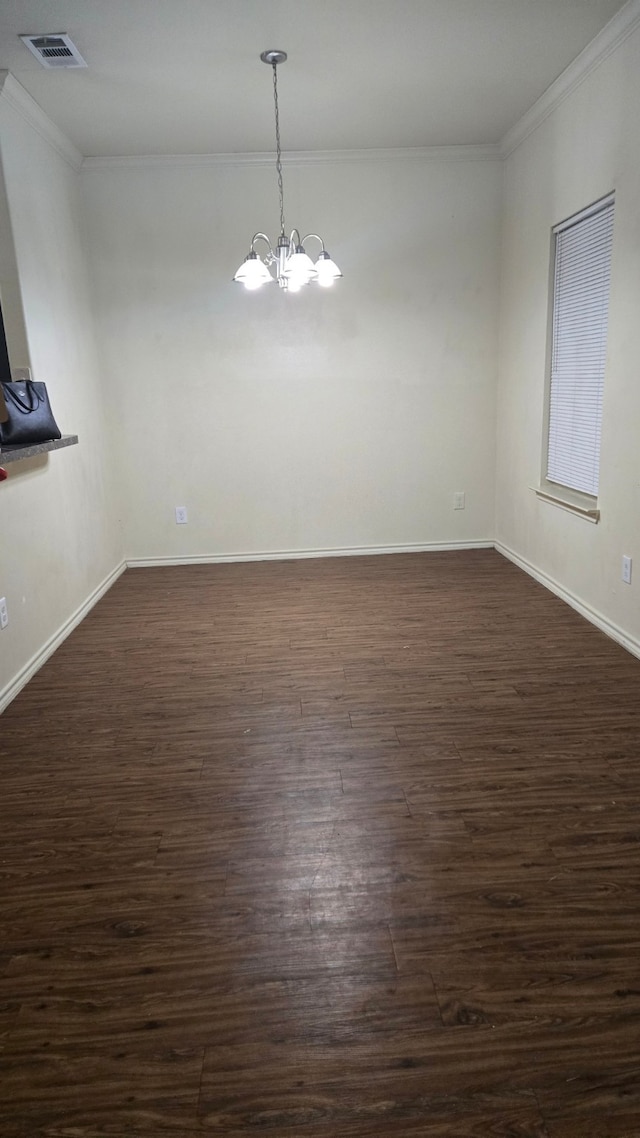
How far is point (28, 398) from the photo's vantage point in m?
3.31

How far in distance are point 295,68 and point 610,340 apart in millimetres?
2066

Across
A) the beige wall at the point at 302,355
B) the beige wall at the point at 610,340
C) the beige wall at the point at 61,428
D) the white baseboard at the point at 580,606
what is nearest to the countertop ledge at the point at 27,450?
the beige wall at the point at 61,428

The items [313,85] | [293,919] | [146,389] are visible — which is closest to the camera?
[293,919]

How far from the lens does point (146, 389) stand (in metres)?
5.09

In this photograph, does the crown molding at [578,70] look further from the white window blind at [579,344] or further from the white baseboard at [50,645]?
the white baseboard at [50,645]

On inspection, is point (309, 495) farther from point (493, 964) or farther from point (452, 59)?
point (493, 964)

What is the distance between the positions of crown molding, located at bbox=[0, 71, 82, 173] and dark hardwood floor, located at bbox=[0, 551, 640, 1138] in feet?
9.39

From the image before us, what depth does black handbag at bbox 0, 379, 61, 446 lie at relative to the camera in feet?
10.4

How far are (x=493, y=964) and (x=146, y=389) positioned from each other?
443 centimetres

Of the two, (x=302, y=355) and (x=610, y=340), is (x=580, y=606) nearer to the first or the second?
(x=610, y=340)

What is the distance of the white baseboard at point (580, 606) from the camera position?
11.3 feet

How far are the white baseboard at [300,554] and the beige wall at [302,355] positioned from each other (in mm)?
40

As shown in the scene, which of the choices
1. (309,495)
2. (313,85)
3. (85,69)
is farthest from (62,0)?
(309,495)

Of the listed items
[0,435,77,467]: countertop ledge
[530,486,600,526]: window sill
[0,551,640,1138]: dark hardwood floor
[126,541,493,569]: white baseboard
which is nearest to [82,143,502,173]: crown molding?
[0,435,77,467]: countertop ledge
